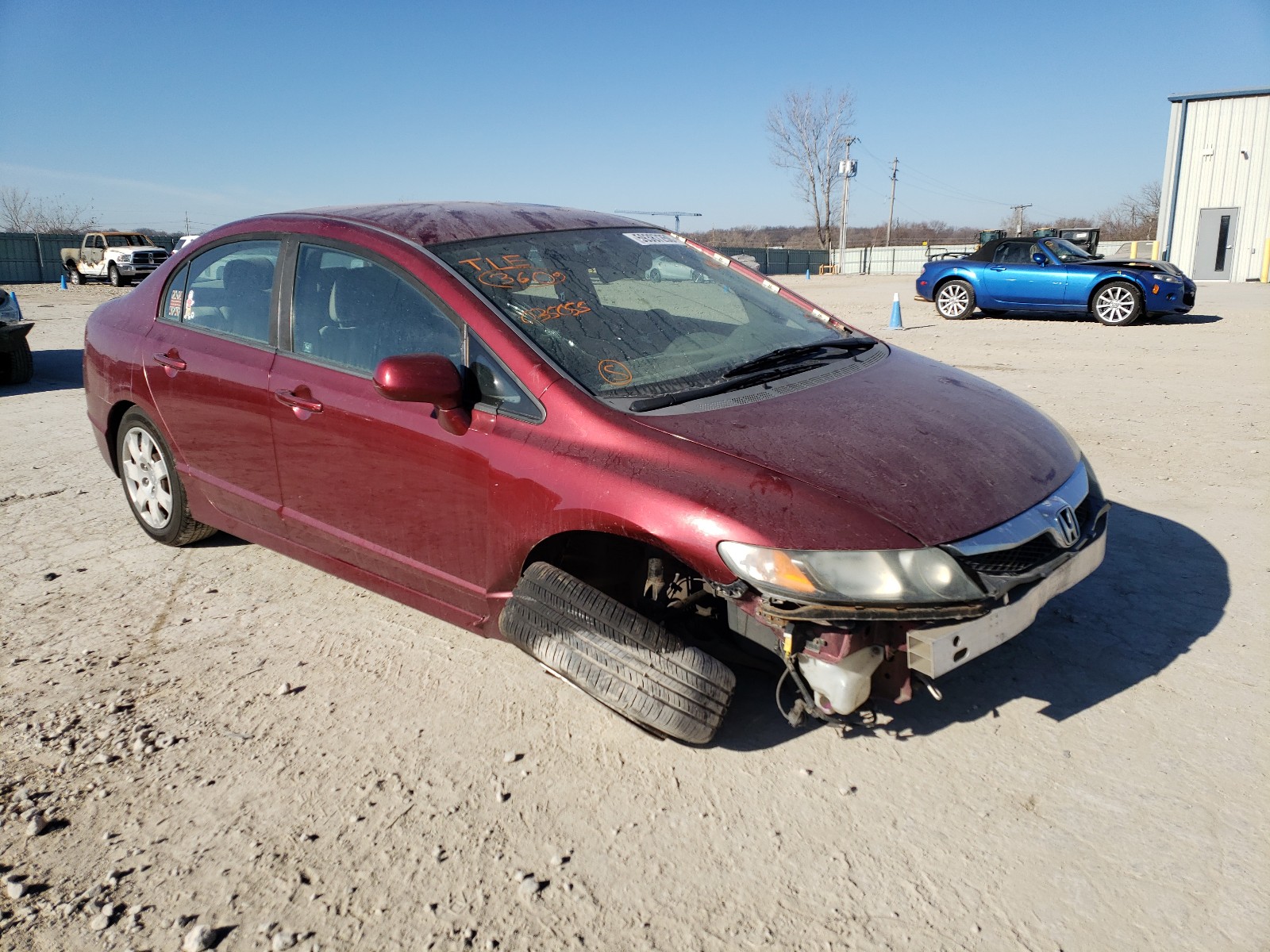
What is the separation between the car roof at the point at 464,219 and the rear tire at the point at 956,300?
1278cm

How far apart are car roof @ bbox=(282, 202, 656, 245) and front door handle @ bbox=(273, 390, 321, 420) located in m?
0.67

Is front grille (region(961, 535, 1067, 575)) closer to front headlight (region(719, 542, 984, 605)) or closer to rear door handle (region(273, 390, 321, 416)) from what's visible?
front headlight (region(719, 542, 984, 605))

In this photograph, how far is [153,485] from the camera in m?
4.25

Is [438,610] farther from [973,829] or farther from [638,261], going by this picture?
[973,829]

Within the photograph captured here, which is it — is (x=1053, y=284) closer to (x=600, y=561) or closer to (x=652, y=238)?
(x=652, y=238)

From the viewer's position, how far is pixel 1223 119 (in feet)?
88.5

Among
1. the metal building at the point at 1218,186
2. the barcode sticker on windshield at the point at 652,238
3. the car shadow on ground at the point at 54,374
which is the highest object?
the metal building at the point at 1218,186

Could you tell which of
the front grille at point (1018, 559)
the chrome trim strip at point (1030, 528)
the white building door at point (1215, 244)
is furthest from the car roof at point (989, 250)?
the white building door at point (1215, 244)

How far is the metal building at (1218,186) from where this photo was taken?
2673cm

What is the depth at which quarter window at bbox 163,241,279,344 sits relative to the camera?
139 inches

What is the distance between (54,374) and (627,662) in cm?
1051

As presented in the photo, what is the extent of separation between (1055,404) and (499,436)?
606 cm

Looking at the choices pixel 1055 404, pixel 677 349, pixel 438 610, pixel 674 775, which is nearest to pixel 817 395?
pixel 677 349

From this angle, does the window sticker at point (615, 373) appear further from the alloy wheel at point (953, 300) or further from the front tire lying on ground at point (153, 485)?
the alloy wheel at point (953, 300)
